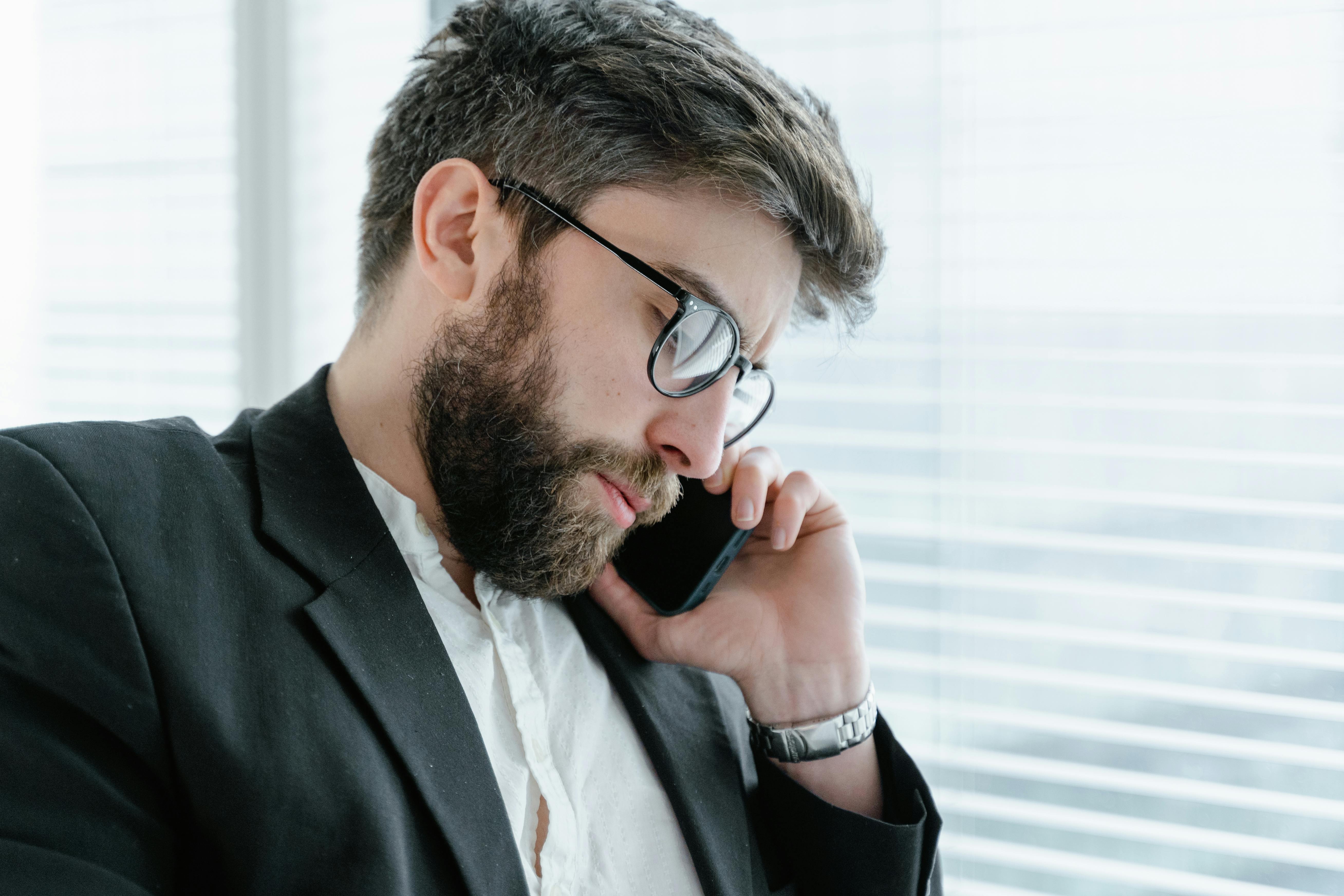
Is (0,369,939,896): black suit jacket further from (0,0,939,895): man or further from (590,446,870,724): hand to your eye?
(590,446,870,724): hand

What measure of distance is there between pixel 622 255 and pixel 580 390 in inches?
6.1

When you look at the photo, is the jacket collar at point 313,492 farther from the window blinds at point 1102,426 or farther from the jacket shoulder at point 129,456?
the window blinds at point 1102,426

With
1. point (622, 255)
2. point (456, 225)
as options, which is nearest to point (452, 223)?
point (456, 225)

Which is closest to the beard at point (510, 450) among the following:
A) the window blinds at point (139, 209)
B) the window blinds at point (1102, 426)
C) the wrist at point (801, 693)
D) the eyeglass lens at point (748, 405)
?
the eyeglass lens at point (748, 405)

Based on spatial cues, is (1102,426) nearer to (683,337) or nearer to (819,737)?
(819,737)

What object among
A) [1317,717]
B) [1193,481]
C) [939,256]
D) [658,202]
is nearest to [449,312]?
[658,202]

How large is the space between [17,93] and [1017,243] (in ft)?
7.33

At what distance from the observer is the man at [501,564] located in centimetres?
83

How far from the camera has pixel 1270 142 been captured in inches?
53.0

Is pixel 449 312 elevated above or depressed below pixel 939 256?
below

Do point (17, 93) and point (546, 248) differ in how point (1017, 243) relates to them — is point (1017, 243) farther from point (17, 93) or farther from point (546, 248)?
point (17, 93)

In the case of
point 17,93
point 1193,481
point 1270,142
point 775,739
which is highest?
point 17,93

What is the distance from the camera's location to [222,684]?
0.86m

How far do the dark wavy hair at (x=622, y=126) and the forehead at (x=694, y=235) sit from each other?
0.01 metres
